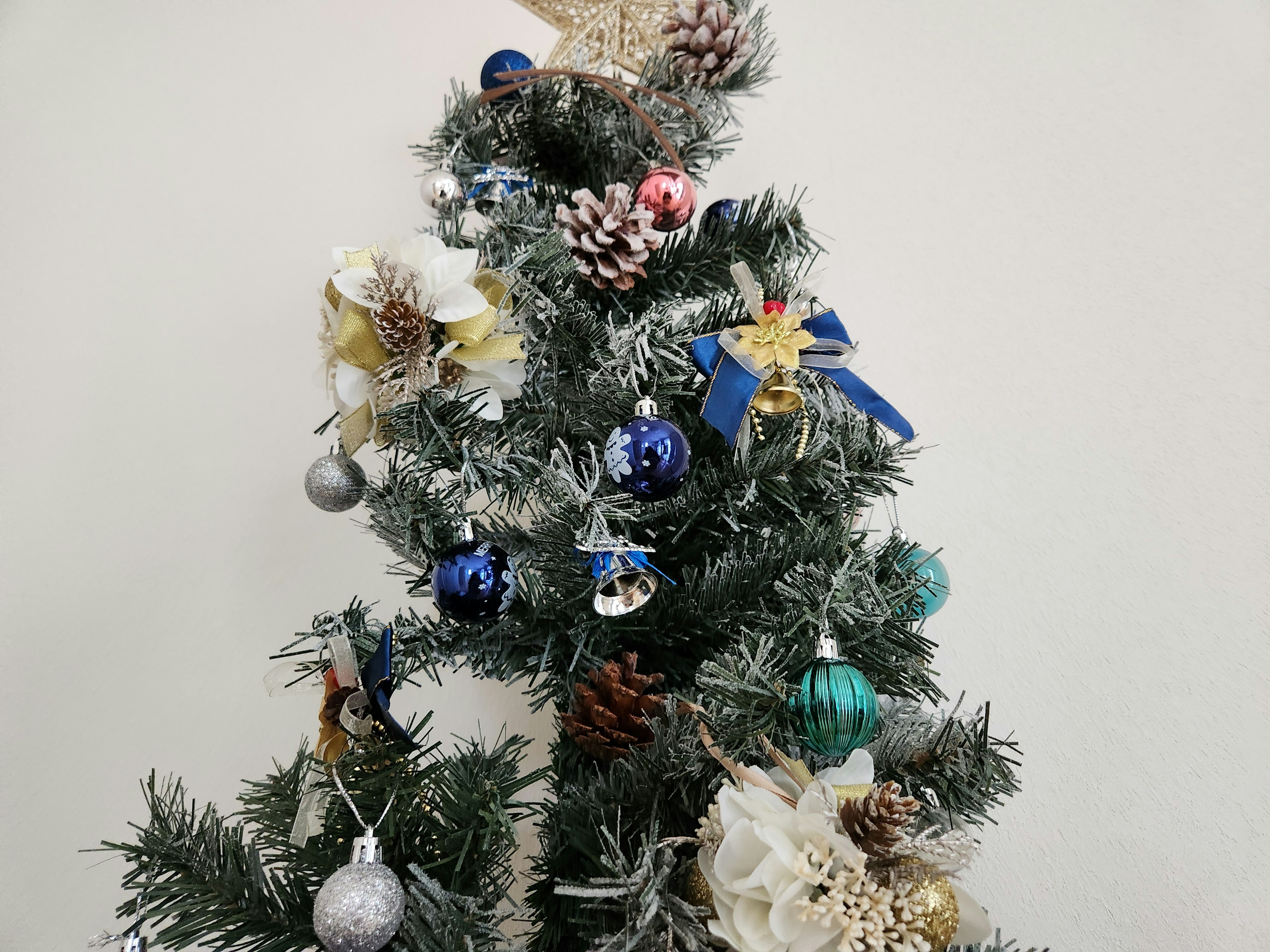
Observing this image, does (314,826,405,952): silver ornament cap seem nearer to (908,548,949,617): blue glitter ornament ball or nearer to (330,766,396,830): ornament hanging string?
(330,766,396,830): ornament hanging string

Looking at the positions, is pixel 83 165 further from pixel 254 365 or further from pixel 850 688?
pixel 850 688

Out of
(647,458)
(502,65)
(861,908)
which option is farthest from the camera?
(502,65)

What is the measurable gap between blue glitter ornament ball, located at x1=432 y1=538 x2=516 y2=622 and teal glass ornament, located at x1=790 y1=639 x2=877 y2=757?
0.57ft

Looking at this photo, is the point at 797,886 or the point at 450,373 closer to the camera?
the point at 797,886

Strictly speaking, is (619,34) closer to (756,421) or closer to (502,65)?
(502,65)

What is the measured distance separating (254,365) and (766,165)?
0.65 m

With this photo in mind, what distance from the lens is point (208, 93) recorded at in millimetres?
800

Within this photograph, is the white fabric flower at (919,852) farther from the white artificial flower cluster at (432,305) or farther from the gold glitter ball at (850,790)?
the white artificial flower cluster at (432,305)

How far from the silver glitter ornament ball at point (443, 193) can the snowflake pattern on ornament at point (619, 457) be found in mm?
285

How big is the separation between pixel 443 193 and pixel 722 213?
0.22m

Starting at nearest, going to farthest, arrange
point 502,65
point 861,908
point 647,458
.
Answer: point 861,908 < point 647,458 < point 502,65

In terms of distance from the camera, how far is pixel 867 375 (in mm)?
746

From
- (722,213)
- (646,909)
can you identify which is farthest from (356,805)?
(722,213)

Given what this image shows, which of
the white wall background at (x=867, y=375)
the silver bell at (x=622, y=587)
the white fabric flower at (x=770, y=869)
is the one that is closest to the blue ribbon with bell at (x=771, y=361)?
the silver bell at (x=622, y=587)
